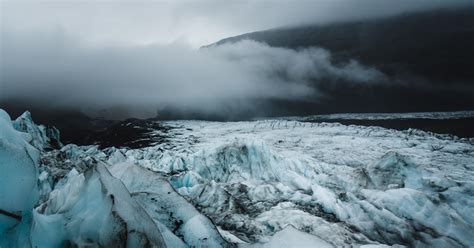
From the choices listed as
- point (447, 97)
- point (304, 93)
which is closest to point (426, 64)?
point (447, 97)

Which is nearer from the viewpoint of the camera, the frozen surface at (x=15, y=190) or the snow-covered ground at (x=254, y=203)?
the frozen surface at (x=15, y=190)

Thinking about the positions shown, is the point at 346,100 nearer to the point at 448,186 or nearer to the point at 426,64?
the point at 426,64

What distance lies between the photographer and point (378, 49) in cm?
10688

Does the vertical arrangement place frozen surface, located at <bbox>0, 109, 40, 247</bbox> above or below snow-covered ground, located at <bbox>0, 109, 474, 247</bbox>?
above

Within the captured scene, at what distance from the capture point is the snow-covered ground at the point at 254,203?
5273 millimetres

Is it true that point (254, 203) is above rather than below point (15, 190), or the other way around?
below

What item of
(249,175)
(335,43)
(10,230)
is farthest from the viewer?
(335,43)

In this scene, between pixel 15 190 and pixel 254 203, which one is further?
pixel 254 203

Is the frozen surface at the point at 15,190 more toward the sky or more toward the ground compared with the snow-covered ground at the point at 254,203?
more toward the sky

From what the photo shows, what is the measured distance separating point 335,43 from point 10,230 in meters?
121

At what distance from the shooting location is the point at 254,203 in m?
13.0

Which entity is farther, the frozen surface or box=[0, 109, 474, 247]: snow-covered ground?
box=[0, 109, 474, 247]: snow-covered ground

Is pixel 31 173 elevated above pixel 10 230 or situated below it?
above

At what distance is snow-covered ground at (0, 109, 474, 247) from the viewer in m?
5.27
